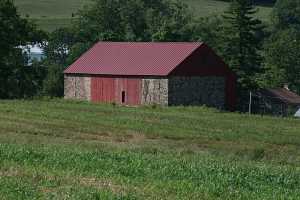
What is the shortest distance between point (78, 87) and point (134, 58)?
5.94 metres

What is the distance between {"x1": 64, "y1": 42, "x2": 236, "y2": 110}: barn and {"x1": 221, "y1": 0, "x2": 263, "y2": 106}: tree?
385 inches

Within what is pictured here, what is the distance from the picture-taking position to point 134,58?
228 ft

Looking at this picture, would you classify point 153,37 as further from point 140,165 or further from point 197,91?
point 140,165

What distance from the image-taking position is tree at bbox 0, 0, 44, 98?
71250 millimetres

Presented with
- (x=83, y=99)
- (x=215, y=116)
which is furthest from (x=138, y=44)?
(x=215, y=116)

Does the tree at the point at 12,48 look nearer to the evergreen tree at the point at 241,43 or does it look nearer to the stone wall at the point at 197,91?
the stone wall at the point at 197,91

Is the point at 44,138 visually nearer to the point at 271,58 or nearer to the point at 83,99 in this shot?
the point at 83,99

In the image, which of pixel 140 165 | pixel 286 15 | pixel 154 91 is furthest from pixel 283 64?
pixel 140 165

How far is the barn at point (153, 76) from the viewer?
6644 centimetres

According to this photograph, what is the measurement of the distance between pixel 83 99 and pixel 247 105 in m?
17.8

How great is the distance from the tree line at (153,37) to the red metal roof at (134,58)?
17.8 feet

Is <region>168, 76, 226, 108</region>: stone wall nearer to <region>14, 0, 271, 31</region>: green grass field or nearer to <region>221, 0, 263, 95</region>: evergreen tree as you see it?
<region>221, 0, 263, 95</region>: evergreen tree

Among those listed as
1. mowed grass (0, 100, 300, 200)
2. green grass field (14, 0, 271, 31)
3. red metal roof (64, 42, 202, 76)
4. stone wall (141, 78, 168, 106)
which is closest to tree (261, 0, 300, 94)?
red metal roof (64, 42, 202, 76)

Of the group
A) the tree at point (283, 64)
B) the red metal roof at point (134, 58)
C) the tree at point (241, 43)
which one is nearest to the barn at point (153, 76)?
the red metal roof at point (134, 58)
